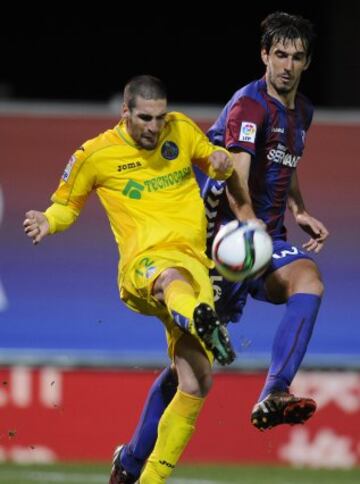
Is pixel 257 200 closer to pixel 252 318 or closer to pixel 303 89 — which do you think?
pixel 252 318

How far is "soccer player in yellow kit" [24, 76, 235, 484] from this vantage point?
8172 millimetres

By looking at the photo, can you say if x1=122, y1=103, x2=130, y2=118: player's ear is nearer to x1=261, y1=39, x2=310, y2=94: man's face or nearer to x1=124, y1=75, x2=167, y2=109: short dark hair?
x1=124, y1=75, x2=167, y2=109: short dark hair

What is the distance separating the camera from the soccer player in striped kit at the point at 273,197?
8.52m

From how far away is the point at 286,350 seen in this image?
8453 mm

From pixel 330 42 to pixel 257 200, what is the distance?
6.37m

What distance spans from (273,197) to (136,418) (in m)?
3.27

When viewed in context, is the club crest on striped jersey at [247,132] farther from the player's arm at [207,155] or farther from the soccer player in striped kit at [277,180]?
the player's arm at [207,155]

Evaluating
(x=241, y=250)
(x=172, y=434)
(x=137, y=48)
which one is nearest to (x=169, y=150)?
(x=241, y=250)

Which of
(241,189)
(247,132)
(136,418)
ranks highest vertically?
(247,132)

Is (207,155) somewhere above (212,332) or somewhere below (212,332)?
above

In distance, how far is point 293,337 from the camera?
8.49 meters

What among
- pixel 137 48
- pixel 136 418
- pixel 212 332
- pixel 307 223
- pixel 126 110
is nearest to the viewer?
pixel 212 332

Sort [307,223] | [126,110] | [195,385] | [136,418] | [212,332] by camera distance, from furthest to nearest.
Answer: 1. [136,418]
2. [307,223]
3. [126,110]
4. [195,385]
5. [212,332]

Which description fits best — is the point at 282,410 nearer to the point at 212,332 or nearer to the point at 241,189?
the point at 212,332
